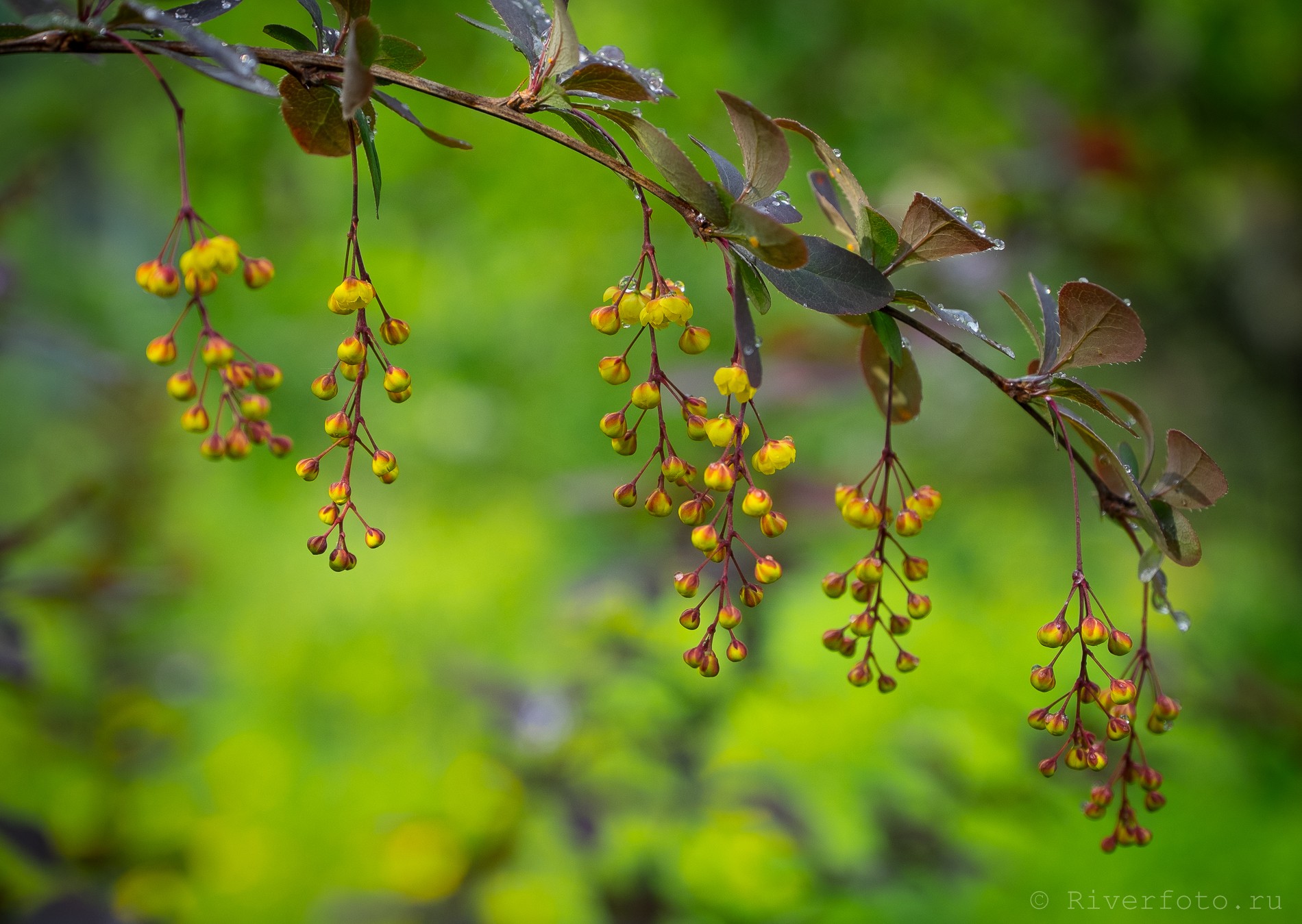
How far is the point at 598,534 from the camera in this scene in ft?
7.38

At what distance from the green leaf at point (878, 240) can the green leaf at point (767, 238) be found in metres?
0.07

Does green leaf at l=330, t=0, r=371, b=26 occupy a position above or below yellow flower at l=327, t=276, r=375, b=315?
above

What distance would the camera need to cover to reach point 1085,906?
1396 millimetres

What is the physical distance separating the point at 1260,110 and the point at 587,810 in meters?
2.66

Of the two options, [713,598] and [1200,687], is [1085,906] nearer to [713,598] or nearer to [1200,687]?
[1200,687]

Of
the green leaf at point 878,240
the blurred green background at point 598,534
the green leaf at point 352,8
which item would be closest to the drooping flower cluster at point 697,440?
the green leaf at point 878,240

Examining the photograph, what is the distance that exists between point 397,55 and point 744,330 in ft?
0.86

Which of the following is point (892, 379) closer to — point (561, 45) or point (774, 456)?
point (774, 456)

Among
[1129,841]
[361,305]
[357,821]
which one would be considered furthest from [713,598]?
[361,305]

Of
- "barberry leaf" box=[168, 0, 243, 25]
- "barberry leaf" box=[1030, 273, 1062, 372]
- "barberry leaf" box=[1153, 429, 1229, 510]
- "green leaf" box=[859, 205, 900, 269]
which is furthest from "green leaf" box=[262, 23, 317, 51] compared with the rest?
"barberry leaf" box=[1153, 429, 1229, 510]

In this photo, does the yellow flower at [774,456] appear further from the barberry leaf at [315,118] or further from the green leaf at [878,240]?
the barberry leaf at [315,118]

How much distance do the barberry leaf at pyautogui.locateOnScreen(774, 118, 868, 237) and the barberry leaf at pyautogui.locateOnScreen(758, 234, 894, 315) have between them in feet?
0.17

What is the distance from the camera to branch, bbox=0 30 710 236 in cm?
50

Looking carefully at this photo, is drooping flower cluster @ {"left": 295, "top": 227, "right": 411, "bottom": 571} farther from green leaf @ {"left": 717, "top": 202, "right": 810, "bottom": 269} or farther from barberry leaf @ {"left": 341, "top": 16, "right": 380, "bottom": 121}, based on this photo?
green leaf @ {"left": 717, "top": 202, "right": 810, "bottom": 269}
